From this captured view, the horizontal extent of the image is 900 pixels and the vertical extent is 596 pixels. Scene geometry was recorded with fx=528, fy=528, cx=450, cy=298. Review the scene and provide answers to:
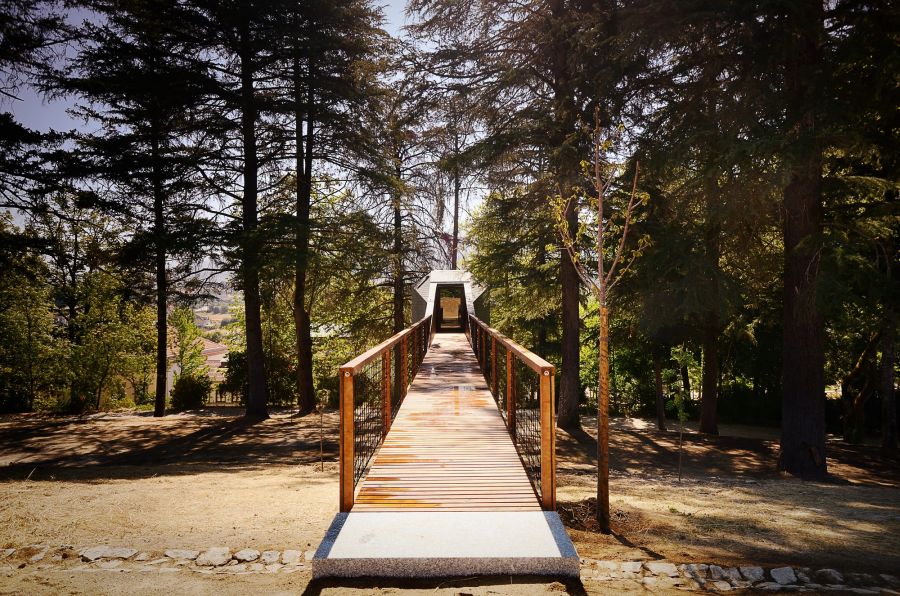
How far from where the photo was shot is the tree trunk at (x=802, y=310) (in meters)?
8.59

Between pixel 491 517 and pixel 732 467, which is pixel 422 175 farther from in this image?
pixel 491 517

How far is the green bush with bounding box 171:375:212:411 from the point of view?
20.6 metres

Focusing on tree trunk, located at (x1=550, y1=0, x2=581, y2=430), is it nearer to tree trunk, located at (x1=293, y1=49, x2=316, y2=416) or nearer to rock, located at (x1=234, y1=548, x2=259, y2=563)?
tree trunk, located at (x1=293, y1=49, x2=316, y2=416)

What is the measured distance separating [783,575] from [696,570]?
0.62m

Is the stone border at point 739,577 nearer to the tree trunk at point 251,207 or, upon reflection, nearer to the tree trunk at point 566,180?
the tree trunk at point 566,180

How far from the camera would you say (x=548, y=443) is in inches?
176

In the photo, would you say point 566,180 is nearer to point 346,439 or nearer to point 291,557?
point 346,439

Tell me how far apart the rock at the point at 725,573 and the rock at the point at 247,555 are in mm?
3675

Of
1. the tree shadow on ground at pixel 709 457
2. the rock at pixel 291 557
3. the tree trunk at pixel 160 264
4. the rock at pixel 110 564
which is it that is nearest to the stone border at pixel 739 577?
the rock at pixel 291 557

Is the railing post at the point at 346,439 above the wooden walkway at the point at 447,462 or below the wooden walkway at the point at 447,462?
above

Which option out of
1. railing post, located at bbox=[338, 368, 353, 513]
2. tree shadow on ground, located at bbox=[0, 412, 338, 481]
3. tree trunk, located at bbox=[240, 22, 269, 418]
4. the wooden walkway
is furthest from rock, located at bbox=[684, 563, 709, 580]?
tree trunk, located at bbox=[240, 22, 269, 418]

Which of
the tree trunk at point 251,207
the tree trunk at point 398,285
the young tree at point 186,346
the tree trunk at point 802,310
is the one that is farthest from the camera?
the young tree at point 186,346

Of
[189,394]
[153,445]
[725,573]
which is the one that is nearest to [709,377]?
[725,573]

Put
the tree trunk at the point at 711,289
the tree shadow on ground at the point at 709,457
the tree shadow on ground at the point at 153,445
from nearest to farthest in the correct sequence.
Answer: the tree trunk at the point at 711,289 → the tree shadow on ground at the point at 153,445 → the tree shadow on ground at the point at 709,457
